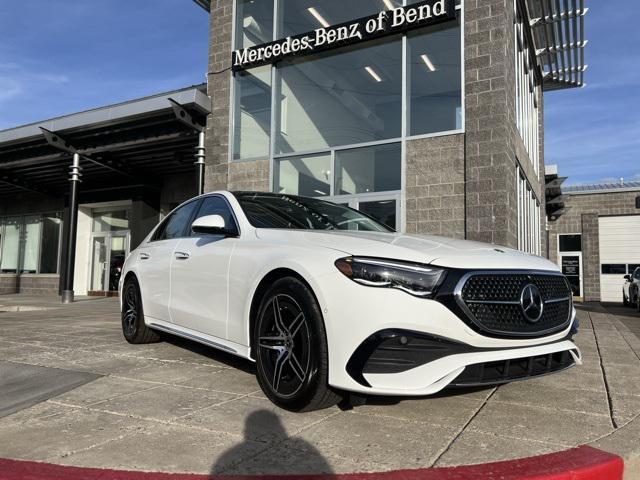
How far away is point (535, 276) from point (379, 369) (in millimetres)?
1183

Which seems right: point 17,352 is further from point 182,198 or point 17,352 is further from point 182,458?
point 182,198

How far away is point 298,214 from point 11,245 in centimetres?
2067

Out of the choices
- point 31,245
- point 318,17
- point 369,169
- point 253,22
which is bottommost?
point 31,245

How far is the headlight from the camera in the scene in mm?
2699

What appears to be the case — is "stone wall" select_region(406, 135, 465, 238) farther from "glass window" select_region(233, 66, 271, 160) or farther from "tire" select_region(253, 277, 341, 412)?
"tire" select_region(253, 277, 341, 412)

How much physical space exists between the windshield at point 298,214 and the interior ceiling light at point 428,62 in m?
5.65

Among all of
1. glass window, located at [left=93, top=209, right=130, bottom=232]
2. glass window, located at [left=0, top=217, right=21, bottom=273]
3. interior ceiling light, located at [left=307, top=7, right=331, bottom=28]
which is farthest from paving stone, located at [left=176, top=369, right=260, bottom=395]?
glass window, located at [left=0, top=217, right=21, bottom=273]

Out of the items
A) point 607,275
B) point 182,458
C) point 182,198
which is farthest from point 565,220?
point 182,458

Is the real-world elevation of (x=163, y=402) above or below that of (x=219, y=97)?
below

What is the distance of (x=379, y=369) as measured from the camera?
8.59 ft

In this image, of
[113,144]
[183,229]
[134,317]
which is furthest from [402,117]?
[113,144]

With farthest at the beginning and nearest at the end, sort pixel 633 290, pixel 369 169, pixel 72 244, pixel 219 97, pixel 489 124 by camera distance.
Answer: pixel 633 290, pixel 72 244, pixel 219 97, pixel 369 169, pixel 489 124

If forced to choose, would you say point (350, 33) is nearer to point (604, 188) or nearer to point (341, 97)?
point (341, 97)

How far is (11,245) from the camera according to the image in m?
20.8
